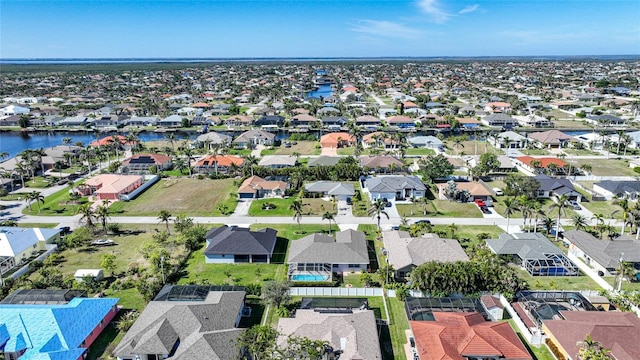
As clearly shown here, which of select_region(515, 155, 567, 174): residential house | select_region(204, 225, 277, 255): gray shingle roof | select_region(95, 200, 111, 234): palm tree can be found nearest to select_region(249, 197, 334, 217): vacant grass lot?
select_region(204, 225, 277, 255): gray shingle roof

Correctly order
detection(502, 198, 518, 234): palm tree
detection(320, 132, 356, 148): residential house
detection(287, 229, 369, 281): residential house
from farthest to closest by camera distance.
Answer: detection(320, 132, 356, 148): residential house < detection(502, 198, 518, 234): palm tree < detection(287, 229, 369, 281): residential house

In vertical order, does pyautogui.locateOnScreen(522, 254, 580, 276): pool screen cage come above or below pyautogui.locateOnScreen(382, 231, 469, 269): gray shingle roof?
below

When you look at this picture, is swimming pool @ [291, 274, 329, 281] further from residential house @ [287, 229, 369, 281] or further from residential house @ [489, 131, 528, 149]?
residential house @ [489, 131, 528, 149]

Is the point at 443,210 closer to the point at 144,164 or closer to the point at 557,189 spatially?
the point at 557,189

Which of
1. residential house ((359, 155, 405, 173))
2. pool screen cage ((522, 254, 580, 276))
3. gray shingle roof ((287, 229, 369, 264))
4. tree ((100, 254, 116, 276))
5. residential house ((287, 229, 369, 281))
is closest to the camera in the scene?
residential house ((287, 229, 369, 281))

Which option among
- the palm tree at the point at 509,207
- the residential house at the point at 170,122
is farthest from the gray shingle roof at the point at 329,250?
the residential house at the point at 170,122

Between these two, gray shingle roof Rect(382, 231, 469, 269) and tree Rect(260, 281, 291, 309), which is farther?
gray shingle roof Rect(382, 231, 469, 269)

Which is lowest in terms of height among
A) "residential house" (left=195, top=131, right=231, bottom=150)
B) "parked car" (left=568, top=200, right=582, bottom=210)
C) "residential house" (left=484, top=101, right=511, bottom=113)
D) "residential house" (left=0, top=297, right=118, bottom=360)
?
"parked car" (left=568, top=200, right=582, bottom=210)
